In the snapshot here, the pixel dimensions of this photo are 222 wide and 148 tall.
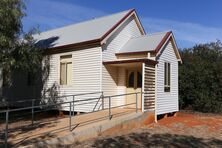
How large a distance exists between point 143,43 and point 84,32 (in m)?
3.65

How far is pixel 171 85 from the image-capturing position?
2006 centimetres

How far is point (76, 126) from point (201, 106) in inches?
485

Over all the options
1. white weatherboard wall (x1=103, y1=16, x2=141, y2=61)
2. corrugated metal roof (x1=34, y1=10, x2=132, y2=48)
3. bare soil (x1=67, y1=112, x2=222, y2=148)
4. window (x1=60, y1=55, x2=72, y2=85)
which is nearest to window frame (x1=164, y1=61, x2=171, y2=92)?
bare soil (x1=67, y1=112, x2=222, y2=148)

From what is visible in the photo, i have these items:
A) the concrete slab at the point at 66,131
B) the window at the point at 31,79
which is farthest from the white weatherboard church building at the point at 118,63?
the concrete slab at the point at 66,131

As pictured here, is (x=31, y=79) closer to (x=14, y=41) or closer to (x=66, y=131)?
(x=14, y=41)

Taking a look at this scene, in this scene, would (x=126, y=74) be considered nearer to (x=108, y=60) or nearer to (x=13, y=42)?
(x=108, y=60)

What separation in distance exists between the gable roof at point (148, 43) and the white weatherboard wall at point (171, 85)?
61cm

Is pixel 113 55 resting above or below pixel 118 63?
above

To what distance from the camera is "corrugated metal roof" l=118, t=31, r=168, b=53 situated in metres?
18.4

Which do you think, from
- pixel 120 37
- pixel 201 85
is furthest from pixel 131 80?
pixel 201 85

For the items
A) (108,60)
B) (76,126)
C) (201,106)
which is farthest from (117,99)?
(201,106)

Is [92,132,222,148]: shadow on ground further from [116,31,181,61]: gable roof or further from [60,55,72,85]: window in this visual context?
[60,55,72,85]: window

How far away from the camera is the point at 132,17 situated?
2073 centimetres

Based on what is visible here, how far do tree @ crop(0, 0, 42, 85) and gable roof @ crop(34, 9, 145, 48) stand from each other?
96.5 inches
